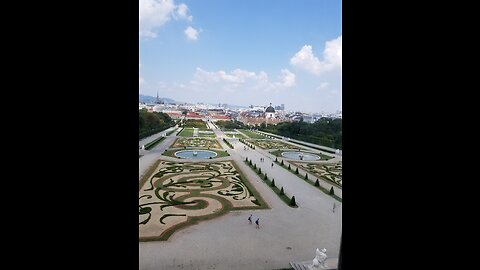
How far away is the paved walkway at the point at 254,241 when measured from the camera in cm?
593

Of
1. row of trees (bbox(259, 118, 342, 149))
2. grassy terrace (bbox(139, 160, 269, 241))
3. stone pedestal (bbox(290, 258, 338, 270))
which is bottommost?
stone pedestal (bbox(290, 258, 338, 270))

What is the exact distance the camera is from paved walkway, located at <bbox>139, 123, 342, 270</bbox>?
5934 mm

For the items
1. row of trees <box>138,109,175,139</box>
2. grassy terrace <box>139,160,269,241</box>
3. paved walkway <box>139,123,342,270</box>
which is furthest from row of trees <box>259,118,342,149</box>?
paved walkway <box>139,123,342,270</box>

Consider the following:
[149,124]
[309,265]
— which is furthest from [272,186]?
[149,124]

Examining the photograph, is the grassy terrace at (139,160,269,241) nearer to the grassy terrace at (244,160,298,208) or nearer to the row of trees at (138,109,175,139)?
the grassy terrace at (244,160,298,208)

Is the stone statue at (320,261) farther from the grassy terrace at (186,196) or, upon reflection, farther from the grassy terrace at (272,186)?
the grassy terrace at (272,186)

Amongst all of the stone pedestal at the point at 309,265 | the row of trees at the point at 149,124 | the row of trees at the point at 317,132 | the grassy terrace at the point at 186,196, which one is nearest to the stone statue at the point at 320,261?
the stone pedestal at the point at 309,265

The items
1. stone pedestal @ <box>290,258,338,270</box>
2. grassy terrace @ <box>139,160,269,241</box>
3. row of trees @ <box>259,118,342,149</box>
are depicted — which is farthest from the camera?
row of trees @ <box>259,118,342,149</box>
